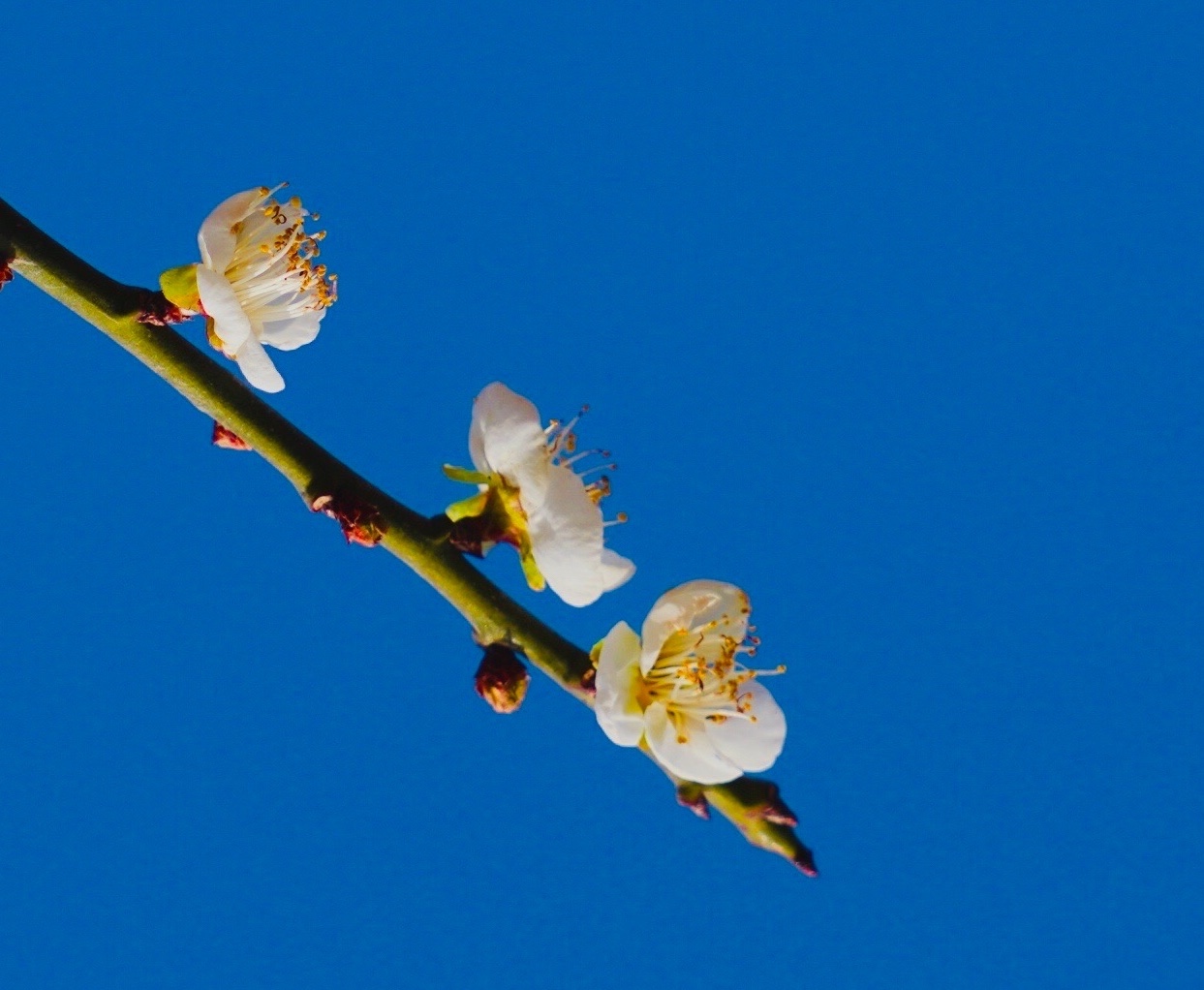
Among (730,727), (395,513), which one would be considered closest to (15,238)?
(395,513)

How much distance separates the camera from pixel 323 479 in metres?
1.08

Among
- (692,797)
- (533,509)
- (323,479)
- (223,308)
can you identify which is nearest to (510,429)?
(533,509)

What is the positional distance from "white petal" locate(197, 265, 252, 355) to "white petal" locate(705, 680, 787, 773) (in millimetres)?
591

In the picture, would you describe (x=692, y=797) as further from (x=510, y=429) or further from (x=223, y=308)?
(x=223, y=308)

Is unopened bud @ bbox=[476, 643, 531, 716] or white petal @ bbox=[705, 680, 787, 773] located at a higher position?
white petal @ bbox=[705, 680, 787, 773]

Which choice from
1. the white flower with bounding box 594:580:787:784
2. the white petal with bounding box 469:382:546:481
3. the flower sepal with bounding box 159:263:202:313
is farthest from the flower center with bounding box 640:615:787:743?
the flower sepal with bounding box 159:263:202:313

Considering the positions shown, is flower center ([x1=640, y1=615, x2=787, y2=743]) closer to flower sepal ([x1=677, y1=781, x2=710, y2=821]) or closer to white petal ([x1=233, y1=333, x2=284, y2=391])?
flower sepal ([x1=677, y1=781, x2=710, y2=821])

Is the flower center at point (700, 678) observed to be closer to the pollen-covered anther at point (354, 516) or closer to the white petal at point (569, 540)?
the white petal at point (569, 540)

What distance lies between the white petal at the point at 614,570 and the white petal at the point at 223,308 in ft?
1.29

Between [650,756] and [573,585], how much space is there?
205mm

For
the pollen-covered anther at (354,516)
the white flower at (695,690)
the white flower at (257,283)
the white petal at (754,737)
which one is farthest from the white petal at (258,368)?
the white petal at (754,737)

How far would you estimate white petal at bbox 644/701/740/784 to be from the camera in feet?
3.62

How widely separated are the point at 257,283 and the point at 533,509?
389 millimetres

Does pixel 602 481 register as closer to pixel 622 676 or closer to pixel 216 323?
pixel 622 676
